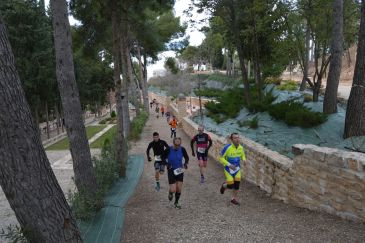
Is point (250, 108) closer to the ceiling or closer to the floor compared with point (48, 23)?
closer to the floor

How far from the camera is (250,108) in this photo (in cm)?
1873

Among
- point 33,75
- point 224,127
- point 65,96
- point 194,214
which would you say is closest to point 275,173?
point 194,214

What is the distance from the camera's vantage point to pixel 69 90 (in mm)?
7004

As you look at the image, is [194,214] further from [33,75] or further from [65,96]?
[33,75]

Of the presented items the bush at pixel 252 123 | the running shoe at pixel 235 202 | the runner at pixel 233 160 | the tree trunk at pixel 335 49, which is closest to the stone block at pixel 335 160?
the runner at pixel 233 160

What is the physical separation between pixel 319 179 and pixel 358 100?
5.75m

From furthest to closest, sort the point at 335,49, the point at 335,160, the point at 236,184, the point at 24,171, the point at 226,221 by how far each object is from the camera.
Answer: the point at 335,49 → the point at 236,184 → the point at 226,221 → the point at 335,160 → the point at 24,171

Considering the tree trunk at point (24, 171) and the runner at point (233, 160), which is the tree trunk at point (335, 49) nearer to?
the runner at point (233, 160)

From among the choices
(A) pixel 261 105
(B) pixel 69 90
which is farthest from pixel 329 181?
(A) pixel 261 105

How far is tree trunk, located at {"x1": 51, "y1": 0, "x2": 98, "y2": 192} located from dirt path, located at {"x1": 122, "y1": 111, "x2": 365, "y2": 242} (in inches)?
55.5

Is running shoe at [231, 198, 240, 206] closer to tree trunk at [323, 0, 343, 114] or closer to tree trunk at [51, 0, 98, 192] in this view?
tree trunk at [51, 0, 98, 192]

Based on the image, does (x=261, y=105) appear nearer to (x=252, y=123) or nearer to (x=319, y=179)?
(x=252, y=123)

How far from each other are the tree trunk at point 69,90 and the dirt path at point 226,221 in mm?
1411

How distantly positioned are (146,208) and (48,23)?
19.5 m
